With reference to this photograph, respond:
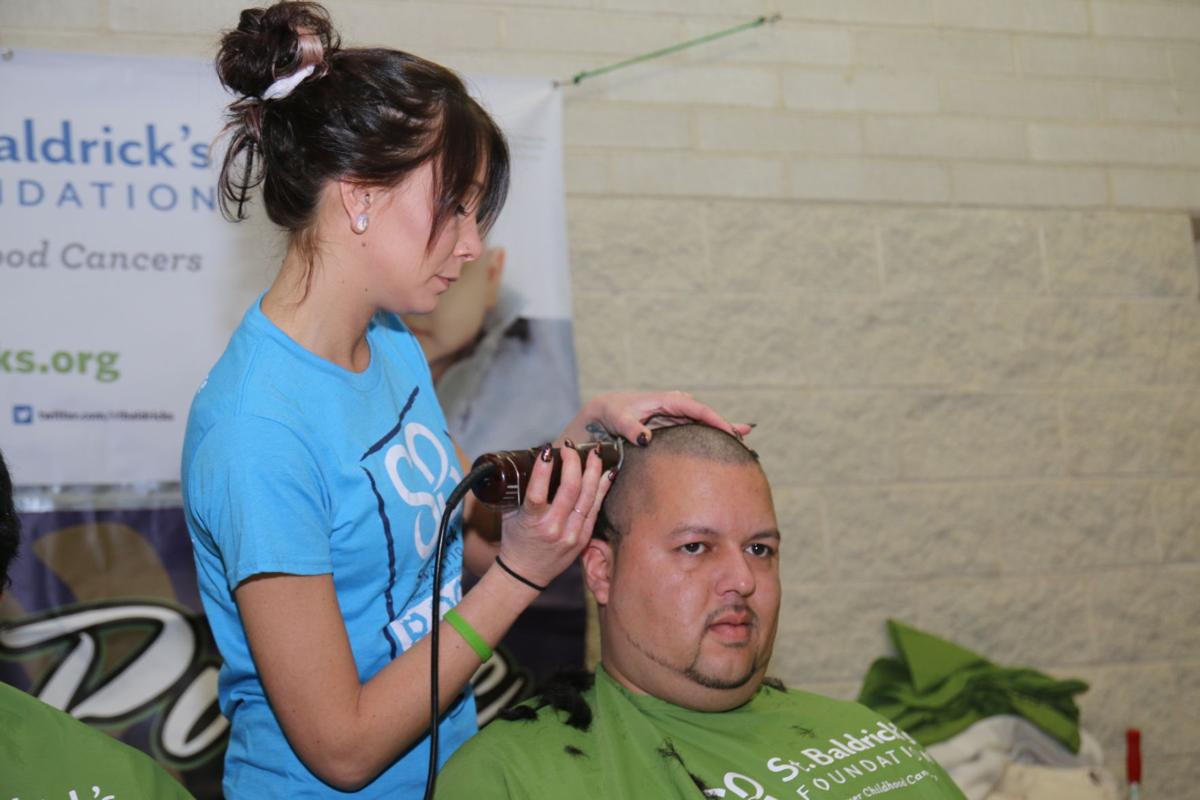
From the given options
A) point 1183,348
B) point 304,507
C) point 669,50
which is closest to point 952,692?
point 1183,348

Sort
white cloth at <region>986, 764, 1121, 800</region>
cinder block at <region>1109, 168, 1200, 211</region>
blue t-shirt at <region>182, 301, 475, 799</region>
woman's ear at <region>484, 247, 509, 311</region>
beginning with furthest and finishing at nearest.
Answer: cinder block at <region>1109, 168, 1200, 211</region> → woman's ear at <region>484, 247, 509, 311</region> → white cloth at <region>986, 764, 1121, 800</region> → blue t-shirt at <region>182, 301, 475, 799</region>

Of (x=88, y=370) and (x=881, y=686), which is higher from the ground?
(x=88, y=370)

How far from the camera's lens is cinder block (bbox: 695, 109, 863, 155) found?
2889 millimetres

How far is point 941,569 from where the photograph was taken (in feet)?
9.55

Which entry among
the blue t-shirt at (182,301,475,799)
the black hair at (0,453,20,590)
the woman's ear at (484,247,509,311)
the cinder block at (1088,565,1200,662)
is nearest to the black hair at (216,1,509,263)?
the blue t-shirt at (182,301,475,799)

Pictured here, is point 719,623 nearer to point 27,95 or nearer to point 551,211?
point 551,211

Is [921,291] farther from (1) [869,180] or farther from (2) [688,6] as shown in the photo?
(2) [688,6]

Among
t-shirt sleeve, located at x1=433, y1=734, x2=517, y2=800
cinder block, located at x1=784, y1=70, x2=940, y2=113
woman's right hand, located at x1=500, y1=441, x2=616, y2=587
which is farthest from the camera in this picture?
cinder block, located at x1=784, y1=70, x2=940, y2=113

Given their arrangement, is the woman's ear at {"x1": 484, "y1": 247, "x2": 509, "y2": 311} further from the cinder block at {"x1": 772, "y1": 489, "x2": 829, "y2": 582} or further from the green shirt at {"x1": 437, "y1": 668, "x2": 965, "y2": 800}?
the green shirt at {"x1": 437, "y1": 668, "x2": 965, "y2": 800}

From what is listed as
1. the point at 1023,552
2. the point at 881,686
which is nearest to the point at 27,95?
the point at 881,686

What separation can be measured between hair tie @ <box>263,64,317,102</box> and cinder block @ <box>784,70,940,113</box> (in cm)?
181

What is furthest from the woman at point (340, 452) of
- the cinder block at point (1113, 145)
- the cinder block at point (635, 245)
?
the cinder block at point (1113, 145)

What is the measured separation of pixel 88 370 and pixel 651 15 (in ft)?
4.88

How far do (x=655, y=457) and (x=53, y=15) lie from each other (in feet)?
5.50
